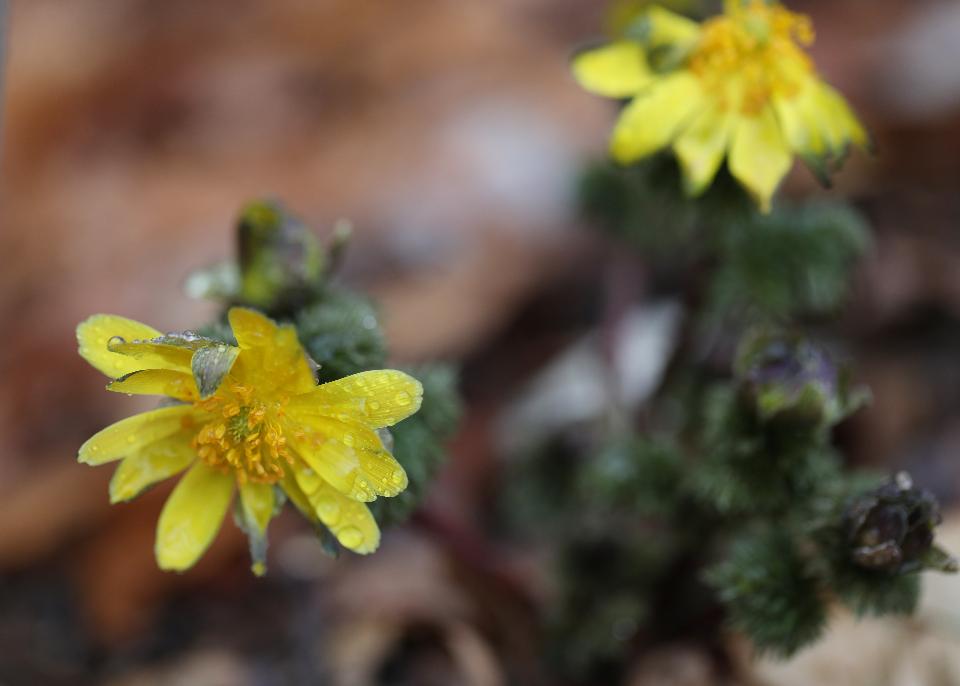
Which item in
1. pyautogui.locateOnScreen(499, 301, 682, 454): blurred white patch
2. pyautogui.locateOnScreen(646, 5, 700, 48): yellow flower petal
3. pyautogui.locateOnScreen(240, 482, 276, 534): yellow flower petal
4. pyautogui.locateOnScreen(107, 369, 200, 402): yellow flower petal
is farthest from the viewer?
pyautogui.locateOnScreen(499, 301, 682, 454): blurred white patch

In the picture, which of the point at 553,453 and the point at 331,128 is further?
the point at 331,128

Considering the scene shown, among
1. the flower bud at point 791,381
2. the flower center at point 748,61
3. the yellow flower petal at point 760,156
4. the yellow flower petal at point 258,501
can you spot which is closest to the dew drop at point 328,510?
the yellow flower petal at point 258,501

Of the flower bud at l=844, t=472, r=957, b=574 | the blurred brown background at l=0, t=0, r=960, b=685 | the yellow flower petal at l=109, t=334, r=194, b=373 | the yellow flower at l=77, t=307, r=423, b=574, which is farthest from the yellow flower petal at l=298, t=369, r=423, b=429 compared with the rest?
the flower bud at l=844, t=472, r=957, b=574

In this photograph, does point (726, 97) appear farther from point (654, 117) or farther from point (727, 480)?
point (727, 480)

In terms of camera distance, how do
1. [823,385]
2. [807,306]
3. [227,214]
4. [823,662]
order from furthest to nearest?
1. [227,214]
2. [807,306]
3. [823,662]
4. [823,385]

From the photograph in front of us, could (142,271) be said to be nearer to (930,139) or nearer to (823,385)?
(823,385)

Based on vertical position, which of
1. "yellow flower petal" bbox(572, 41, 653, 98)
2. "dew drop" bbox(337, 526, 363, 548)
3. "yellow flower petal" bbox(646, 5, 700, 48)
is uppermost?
"yellow flower petal" bbox(646, 5, 700, 48)

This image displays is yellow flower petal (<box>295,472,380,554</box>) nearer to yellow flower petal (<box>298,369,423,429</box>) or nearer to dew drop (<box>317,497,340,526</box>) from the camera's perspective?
dew drop (<box>317,497,340,526</box>)

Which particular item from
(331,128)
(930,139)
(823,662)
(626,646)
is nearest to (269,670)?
(626,646)
